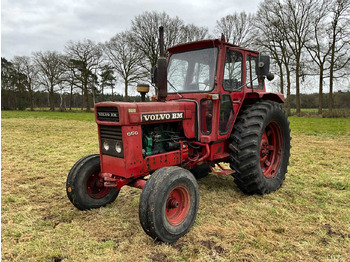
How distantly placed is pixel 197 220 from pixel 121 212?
3.38 feet

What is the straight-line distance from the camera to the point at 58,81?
35344 millimetres

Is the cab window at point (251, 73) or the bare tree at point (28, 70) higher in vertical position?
the bare tree at point (28, 70)

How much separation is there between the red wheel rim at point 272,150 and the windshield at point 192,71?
156 centimetres

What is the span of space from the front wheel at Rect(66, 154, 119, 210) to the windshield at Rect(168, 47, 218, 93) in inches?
63.6

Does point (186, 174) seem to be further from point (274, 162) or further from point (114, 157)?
point (274, 162)

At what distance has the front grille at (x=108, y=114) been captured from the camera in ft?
10.4

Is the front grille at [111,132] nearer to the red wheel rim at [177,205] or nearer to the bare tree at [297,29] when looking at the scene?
the red wheel rim at [177,205]

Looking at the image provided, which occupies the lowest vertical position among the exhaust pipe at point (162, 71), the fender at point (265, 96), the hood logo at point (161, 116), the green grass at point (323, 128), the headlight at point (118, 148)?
the green grass at point (323, 128)

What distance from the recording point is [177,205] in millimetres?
3139

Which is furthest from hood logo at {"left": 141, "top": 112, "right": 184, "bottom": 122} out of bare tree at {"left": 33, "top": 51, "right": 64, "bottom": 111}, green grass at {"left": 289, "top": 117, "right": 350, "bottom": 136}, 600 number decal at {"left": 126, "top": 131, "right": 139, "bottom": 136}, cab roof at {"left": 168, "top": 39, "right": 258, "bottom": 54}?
bare tree at {"left": 33, "top": 51, "right": 64, "bottom": 111}

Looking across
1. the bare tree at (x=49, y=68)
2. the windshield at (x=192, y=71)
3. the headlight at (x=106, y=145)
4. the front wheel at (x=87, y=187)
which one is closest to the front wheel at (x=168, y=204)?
the headlight at (x=106, y=145)

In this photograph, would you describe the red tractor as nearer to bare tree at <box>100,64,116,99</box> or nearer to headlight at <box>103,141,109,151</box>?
headlight at <box>103,141,109,151</box>

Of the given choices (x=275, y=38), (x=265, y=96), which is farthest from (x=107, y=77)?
(x=265, y=96)

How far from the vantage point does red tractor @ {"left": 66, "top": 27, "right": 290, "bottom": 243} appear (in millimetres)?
3117
